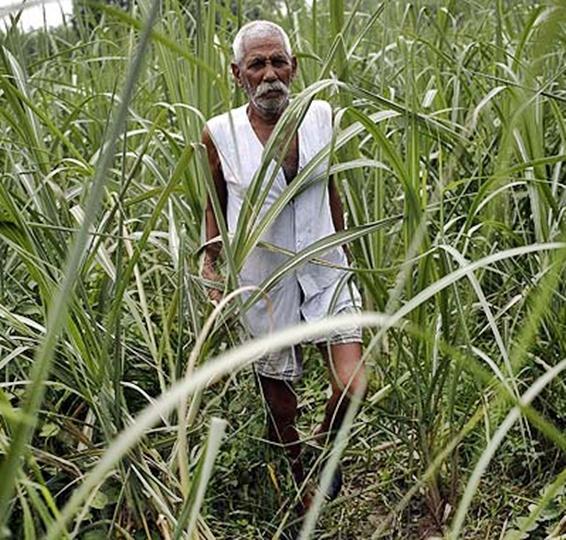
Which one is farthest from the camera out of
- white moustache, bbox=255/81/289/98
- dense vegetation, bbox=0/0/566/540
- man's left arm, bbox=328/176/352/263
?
man's left arm, bbox=328/176/352/263

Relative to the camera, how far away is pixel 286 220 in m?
1.89

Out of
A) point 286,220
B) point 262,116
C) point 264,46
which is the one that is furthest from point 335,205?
point 264,46

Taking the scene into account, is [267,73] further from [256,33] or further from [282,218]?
[282,218]

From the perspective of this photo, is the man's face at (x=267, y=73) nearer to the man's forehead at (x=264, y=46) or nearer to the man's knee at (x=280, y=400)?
the man's forehead at (x=264, y=46)

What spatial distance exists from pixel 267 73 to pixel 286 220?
27 centimetres

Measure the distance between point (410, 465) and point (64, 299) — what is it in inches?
47.0

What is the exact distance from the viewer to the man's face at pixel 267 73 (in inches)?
71.5

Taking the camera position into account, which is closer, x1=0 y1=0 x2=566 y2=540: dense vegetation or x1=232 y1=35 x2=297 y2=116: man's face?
x1=0 y1=0 x2=566 y2=540: dense vegetation

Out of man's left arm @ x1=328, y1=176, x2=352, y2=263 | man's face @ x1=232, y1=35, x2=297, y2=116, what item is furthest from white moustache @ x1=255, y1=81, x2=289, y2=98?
man's left arm @ x1=328, y1=176, x2=352, y2=263

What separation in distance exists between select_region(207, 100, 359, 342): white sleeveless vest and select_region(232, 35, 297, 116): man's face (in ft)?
0.21

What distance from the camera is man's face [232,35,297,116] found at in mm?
1817

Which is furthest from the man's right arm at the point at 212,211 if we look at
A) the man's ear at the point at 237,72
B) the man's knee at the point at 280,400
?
the man's knee at the point at 280,400

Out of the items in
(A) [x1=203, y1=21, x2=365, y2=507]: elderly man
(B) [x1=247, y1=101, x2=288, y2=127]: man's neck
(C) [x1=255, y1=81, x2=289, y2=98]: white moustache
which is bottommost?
(A) [x1=203, y1=21, x2=365, y2=507]: elderly man

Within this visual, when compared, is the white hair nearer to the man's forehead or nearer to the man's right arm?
the man's forehead
